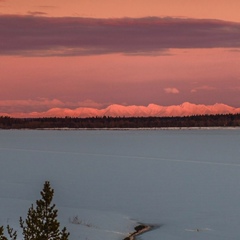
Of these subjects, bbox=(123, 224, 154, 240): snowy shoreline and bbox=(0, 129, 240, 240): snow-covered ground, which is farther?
bbox=(0, 129, 240, 240): snow-covered ground

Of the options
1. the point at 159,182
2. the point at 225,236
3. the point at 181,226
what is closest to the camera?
the point at 225,236

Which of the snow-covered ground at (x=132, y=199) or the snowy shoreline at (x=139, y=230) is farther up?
the snow-covered ground at (x=132, y=199)

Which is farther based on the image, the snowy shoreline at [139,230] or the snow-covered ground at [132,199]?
the snow-covered ground at [132,199]

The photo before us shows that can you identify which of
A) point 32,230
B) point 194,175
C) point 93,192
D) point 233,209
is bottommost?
point 32,230

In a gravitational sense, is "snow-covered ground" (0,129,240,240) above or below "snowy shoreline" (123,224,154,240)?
above

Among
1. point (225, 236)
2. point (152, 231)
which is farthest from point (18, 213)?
point (225, 236)

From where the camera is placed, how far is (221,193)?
38062 mm

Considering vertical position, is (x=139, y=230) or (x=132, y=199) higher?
(x=132, y=199)

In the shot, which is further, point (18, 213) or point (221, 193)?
point (221, 193)

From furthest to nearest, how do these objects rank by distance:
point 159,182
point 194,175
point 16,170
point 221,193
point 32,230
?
point 16,170, point 194,175, point 159,182, point 221,193, point 32,230

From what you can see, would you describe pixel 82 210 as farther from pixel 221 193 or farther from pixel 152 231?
pixel 221 193

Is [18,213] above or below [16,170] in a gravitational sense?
below

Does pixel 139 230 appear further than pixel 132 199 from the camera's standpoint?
No

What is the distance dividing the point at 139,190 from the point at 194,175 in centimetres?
1395
